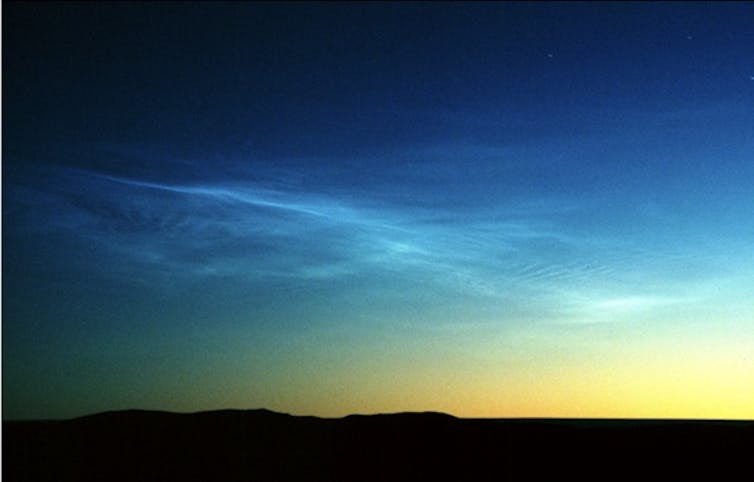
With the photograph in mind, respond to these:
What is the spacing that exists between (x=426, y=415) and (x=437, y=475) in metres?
3.99

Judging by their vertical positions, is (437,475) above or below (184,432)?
below

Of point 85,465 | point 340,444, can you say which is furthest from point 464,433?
point 85,465

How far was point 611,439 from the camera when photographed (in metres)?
20.8

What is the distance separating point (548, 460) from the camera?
20328 millimetres

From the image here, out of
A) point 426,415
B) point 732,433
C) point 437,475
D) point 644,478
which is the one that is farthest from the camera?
point 426,415

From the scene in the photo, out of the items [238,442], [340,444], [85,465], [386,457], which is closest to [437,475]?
[386,457]

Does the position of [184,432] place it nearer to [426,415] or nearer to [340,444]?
[340,444]

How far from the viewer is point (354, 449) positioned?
2186cm

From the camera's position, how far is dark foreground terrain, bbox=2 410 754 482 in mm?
19453

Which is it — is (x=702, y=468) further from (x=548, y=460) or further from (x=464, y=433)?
(x=464, y=433)

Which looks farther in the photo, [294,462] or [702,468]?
[294,462]

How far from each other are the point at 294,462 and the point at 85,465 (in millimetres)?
5758

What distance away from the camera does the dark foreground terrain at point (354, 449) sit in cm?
1945

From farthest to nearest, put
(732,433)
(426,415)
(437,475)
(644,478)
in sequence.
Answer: (426,415), (732,433), (437,475), (644,478)
